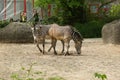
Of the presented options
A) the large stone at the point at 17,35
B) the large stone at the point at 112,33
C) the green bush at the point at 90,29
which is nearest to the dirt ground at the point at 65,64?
the large stone at the point at 112,33

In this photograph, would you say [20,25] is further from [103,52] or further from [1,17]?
[1,17]

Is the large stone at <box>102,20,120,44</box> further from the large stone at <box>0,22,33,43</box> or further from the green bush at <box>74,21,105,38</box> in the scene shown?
the green bush at <box>74,21,105,38</box>

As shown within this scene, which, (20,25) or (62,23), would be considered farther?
(62,23)

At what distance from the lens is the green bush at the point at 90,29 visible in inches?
1213

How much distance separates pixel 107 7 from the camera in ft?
127


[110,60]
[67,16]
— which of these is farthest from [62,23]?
[110,60]

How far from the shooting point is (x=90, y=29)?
31.3 meters

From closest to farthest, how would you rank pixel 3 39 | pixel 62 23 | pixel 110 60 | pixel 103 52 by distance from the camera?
1. pixel 110 60
2. pixel 103 52
3. pixel 3 39
4. pixel 62 23

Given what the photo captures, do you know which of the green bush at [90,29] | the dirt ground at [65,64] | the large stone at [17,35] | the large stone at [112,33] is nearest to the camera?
the dirt ground at [65,64]

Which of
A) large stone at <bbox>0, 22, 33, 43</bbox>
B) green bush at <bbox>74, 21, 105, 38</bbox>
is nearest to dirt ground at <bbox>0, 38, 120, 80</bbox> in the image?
large stone at <bbox>0, 22, 33, 43</bbox>

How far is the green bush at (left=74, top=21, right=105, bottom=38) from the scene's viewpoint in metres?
30.8

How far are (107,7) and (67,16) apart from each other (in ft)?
19.1

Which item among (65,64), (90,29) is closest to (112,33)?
(65,64)

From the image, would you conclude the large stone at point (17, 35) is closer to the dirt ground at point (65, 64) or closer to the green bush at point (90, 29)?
the dirt ground at point (65, 64)
